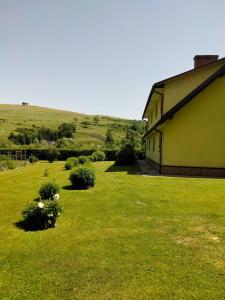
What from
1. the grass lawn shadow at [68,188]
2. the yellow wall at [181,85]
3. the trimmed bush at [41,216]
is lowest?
the grass lawn shadow at [68,188]

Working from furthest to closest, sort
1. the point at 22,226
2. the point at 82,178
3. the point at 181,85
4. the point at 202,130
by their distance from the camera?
the point at 181,85
the point at 202,130
the point at 82,178
the point at 22,226

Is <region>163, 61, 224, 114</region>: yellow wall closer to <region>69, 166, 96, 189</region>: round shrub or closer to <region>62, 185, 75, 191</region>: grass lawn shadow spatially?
<region>69, 166, 96, 189</region>: round shrub

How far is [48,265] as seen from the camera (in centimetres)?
616

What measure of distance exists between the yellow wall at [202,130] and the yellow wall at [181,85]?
5.07 ft

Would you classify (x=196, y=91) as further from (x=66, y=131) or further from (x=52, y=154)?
(x=66, y=131)

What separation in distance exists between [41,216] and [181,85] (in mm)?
14842

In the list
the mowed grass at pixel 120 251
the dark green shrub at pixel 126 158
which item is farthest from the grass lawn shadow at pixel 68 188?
the dark green shrub at pixel 126 158

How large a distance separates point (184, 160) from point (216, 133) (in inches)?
101

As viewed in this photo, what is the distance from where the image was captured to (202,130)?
18.8 m

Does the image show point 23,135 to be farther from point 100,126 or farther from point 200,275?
point 200,275

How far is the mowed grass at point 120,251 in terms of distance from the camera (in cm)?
520

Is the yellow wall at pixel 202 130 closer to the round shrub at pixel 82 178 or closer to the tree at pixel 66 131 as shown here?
the round shrub at pixel 82 178

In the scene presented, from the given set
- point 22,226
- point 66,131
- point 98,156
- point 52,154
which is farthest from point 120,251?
point 66,131

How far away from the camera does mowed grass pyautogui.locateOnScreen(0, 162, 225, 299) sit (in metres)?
5.20
